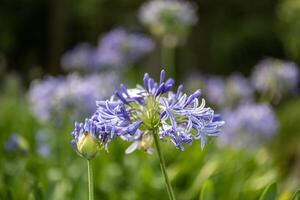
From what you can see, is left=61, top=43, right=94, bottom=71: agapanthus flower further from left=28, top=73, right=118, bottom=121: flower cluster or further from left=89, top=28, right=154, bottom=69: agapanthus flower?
left=28, top=73, right=118, bottom=121: flower cluster

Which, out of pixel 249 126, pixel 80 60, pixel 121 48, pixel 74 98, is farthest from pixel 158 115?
pixel 80 60

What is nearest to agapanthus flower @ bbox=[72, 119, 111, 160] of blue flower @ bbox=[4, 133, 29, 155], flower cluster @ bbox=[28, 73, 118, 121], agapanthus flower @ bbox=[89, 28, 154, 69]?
blue flower @ bbox=[4, 133, 29, 155]

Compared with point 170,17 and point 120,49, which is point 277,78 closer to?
point 170,17

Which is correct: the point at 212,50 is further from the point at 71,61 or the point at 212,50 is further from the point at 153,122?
the point at 153,122

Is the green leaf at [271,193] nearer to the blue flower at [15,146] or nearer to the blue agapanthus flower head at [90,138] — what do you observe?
the blue agapanthus flower head at [90,138]

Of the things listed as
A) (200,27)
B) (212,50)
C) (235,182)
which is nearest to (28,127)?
(235,182)
